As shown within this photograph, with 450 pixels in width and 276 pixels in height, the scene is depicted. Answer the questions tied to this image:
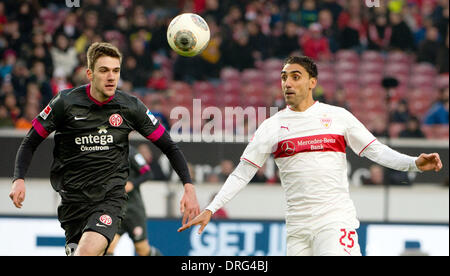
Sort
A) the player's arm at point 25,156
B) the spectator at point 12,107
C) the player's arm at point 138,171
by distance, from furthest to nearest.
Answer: the spectator at point 12,107
the player's arm at point 138,171
the player's arm at point 25,156

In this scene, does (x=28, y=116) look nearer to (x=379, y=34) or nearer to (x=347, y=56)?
(x=347, y=56)

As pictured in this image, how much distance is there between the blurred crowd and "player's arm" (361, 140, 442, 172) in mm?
6869

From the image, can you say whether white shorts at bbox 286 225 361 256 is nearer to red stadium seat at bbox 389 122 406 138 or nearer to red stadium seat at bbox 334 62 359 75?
red stadium seat at bbox 389 122 406 138

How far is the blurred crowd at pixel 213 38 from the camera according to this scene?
1338 centimetres

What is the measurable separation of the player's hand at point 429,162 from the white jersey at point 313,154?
19.7 inches

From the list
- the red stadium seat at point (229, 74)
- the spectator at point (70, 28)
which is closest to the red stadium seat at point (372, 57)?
the red stadium seat at point (229, 74)

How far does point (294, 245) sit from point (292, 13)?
9.81 meters

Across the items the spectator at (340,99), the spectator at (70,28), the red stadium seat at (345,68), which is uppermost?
the spectator at (70,28)

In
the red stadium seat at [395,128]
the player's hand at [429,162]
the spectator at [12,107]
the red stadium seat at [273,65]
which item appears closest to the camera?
the player's hand at [429,162]

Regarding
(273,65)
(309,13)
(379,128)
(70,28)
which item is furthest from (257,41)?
(70,28)

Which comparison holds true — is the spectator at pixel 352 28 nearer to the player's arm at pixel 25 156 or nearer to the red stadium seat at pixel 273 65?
the red stadium seat at pixel 273 65

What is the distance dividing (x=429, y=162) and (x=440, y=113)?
730cm

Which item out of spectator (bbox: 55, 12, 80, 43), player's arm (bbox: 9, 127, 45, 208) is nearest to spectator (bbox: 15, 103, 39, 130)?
spectator (bbox: 55, 12, 80, 43)
